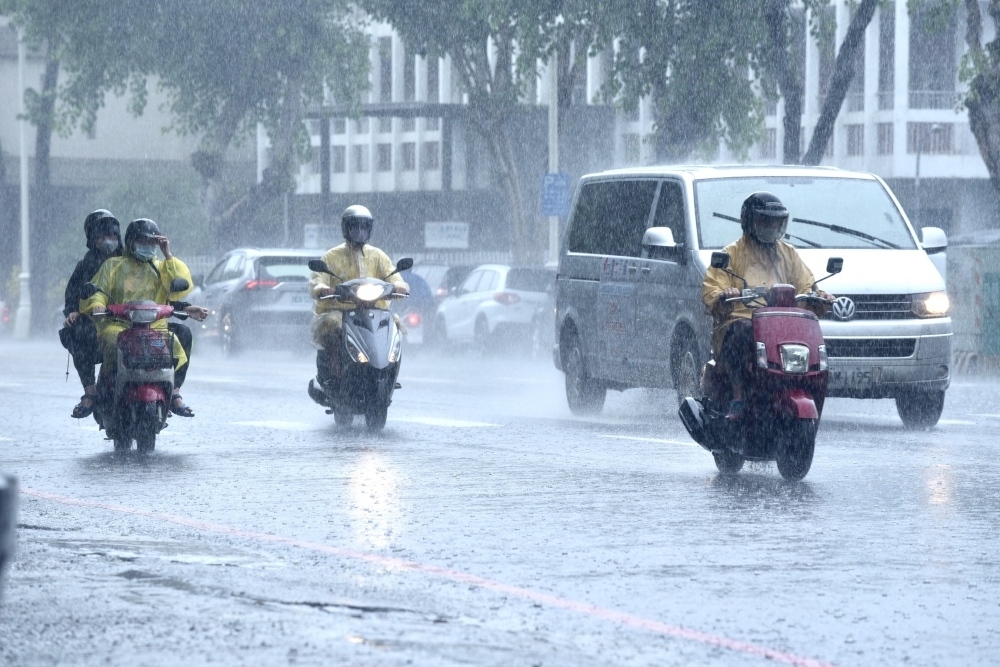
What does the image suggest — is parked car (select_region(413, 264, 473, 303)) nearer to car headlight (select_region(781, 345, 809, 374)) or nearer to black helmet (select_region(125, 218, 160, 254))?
black helmet (select_region(125, 218, 160, 254))

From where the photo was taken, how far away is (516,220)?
43.0m

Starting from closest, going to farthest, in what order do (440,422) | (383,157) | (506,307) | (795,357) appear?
(795,357), (440,422), (506,307), (383,157)

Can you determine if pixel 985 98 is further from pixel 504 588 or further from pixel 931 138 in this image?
pixel 931 138

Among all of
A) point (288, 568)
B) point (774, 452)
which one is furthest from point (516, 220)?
point (288, 568)

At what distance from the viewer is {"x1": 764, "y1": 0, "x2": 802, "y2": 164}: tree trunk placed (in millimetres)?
30609

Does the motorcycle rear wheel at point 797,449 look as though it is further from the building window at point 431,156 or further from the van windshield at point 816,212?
the building window at point 431,156

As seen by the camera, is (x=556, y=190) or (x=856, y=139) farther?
(x=856, y=139)

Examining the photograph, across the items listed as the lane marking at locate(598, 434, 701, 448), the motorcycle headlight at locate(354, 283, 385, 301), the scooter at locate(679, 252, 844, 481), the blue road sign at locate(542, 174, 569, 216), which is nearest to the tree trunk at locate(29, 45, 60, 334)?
the blue road sign at locate(542, 174, 569, 216)

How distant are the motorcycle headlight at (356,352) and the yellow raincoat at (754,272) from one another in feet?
13.1

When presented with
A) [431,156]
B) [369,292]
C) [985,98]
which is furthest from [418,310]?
[431,156]

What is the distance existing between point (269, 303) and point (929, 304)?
16.2m

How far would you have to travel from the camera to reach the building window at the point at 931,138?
60.0 m

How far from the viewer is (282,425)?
16.2 metres

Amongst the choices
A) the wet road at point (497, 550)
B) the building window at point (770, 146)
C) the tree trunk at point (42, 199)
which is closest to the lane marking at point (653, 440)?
the wet road at point (497, 550)
